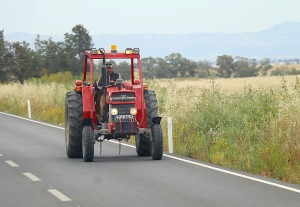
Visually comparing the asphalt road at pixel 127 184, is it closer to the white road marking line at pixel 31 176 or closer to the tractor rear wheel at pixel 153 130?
the white road marking line at pixel 31 176

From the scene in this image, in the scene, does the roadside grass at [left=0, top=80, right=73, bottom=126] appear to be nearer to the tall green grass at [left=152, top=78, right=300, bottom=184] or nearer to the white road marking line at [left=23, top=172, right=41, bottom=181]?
the tall green grass at [left=152, top=78, right=300, bottom=184]

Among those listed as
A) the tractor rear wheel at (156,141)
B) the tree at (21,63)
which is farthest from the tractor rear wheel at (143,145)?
the tree at (21,63)

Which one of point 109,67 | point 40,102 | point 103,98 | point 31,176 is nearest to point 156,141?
point 103,98

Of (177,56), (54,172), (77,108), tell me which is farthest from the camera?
(177,56)

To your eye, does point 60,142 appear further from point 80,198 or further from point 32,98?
point 32,98

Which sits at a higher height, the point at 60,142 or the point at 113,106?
the point at 113,106

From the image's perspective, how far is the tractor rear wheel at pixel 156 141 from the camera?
16203 millimetres

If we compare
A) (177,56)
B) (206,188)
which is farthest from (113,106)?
(177,56)

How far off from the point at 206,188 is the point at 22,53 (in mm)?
72302

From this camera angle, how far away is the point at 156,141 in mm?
16188

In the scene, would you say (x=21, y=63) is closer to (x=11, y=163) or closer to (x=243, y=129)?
(x=243, y=129)

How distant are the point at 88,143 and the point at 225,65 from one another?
124 metres

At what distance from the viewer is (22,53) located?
8244 centimetres

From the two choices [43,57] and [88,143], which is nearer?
[88,143]
